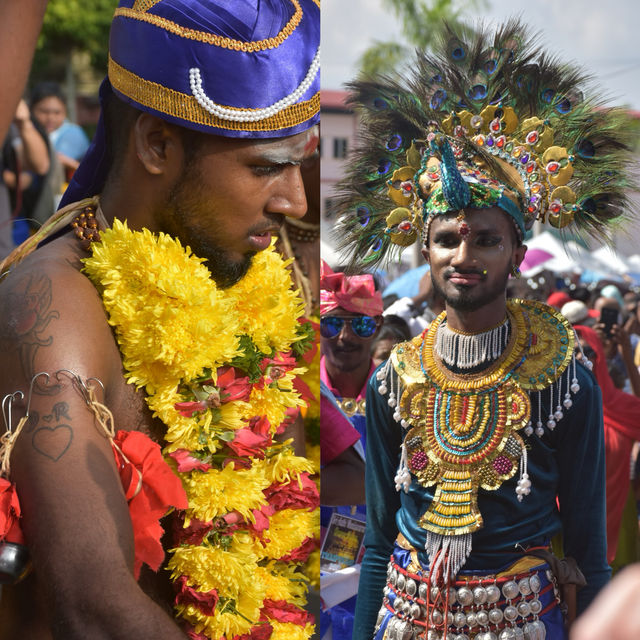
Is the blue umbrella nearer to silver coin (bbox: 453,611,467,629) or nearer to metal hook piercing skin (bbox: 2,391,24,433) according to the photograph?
silver coin (bbox: 453,611,467,629)

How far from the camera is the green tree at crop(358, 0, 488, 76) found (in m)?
2.43

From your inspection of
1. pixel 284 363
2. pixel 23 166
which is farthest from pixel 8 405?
pixel 23 166

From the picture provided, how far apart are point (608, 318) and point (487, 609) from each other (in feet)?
4.07

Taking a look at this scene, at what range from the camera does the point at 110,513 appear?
2.04 meters

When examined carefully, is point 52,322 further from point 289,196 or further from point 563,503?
point 563,503

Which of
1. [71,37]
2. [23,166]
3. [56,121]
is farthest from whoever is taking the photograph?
[71,37]

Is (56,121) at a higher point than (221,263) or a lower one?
lower

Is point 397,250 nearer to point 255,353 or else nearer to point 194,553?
point 255,353

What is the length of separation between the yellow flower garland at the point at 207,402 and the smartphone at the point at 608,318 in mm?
1122

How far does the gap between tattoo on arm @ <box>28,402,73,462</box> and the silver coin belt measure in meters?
1.02

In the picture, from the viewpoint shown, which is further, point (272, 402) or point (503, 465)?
point (272, 402)

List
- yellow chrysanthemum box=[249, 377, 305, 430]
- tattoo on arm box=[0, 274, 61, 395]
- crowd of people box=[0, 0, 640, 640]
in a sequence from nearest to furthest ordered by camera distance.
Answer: tattoo on arm box=[0, 274, 61, 395] → crowd of people box=[0, 0, 640, 640] → yellow chrysanthemum box=[249, 377, 305, 430]

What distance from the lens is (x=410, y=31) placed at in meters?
2.51

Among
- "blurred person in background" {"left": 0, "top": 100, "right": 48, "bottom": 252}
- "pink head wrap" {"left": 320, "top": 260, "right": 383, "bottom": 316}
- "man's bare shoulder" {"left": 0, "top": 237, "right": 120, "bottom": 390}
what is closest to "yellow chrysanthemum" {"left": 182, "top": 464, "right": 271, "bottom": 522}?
"man's bare shoulder" {"left": 0, "top": 237, "right": 120, "bottom": 390}
